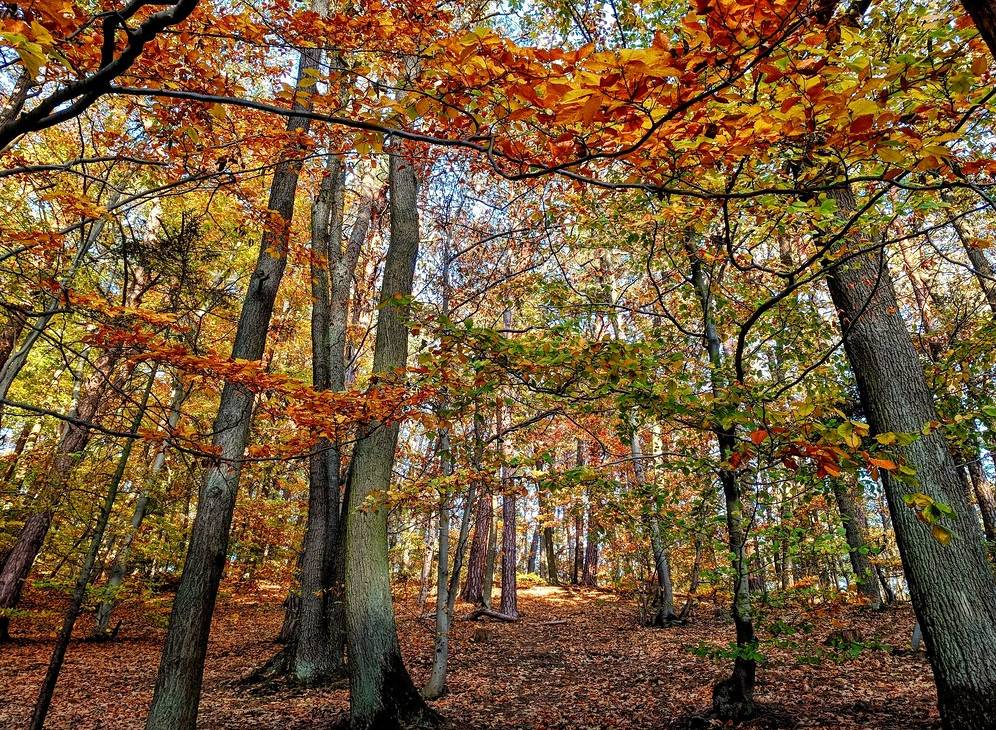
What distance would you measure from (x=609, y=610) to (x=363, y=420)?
418 inches

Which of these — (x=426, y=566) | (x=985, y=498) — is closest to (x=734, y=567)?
(x=985, y=498)

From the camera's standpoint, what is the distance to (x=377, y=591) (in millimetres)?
5039

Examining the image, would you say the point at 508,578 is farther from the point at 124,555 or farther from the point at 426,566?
the point at 124,555

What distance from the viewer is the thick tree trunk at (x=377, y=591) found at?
472cm

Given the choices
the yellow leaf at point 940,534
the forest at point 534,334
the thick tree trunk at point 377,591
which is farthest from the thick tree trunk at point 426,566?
the yellow leaf at point 940,534

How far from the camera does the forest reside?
1834mm

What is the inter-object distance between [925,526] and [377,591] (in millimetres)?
4583

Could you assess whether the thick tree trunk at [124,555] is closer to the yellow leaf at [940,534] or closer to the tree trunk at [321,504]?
the tree trunk at [321,504]

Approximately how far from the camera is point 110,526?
28.9 ft

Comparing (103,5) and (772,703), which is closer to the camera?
(103,5)

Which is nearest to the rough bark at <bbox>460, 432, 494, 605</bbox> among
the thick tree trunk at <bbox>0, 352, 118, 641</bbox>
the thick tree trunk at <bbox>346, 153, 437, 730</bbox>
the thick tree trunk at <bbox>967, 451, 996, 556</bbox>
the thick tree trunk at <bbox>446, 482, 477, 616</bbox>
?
the thick tree trunk at <bbox>446, 482, 477, 616</bbox>

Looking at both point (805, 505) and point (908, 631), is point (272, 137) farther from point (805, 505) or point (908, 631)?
point (908, 631)

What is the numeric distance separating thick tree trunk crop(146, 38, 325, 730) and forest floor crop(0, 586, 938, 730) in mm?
1616

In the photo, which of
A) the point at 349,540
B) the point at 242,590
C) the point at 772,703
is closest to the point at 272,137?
the point at 349,540
